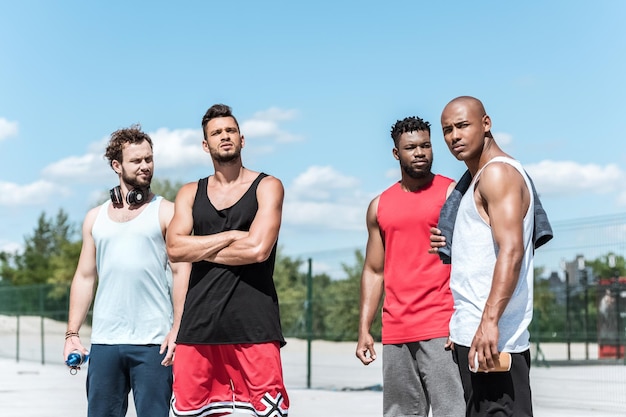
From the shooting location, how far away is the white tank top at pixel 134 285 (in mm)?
5777

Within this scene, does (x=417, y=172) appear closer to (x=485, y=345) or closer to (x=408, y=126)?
(x=408, y=126)

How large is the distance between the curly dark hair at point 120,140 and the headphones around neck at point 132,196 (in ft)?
0.61

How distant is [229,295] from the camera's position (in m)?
5.43

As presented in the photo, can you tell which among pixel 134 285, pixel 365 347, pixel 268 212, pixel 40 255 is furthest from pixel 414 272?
pixel 40 255

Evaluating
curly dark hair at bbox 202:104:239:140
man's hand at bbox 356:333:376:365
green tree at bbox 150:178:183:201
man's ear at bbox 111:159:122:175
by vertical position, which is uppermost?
green tree at bbox 150:178:183:201

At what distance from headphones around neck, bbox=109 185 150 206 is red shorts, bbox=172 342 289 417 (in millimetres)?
928

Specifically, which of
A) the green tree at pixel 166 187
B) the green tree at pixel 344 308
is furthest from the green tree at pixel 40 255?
the green tree at pixel 344 308

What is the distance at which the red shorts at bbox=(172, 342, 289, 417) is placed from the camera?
5.32 m

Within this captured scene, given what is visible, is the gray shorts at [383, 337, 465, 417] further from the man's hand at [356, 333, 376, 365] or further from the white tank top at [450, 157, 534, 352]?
the white tank top at [450, 157, 534, 352]

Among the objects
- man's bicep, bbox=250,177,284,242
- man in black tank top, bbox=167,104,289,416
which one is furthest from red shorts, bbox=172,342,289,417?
man's bicep, bbox=250,177,284,242

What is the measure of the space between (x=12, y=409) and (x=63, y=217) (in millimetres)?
104297

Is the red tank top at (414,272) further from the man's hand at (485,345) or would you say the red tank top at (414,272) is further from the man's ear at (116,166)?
the man's hand at (485,345)

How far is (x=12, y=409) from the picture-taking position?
1303cm

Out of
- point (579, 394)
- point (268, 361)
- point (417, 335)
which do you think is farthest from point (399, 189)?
point (579, 394)
